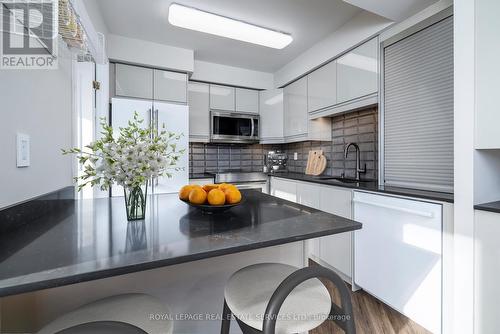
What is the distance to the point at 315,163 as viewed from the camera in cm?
307

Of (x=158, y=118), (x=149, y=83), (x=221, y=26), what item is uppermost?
(x=221, y=26)

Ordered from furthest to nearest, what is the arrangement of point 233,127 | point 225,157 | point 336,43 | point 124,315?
1. point 225,157
2. point 233,127
3. point 336,43
4. point 124,315

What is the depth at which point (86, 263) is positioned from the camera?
55 cm

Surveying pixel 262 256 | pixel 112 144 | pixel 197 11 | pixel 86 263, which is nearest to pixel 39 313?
pixel 86 263

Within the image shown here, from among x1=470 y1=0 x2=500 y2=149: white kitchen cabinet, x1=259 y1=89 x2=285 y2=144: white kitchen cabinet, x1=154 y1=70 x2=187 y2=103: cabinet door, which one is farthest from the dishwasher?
x1=154 y1=70 x2=187 y2=103: cabinet door

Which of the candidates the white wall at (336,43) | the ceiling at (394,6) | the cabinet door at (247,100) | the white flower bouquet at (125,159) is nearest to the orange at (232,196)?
the white flower bouquet at (125,159)

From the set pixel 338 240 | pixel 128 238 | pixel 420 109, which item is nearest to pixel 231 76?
pixel 420 109

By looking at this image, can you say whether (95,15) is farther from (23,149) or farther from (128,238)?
(128,238)

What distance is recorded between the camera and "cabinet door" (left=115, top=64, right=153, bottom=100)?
258cm

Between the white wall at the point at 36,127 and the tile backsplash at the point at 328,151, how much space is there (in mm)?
2162

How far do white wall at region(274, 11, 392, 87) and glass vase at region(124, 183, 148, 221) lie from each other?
2.21 m

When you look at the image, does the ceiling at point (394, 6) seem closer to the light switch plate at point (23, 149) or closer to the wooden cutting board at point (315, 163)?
the wooden cutting board at point (315, 163)

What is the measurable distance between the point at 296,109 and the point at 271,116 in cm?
48

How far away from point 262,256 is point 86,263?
791 millimetres
